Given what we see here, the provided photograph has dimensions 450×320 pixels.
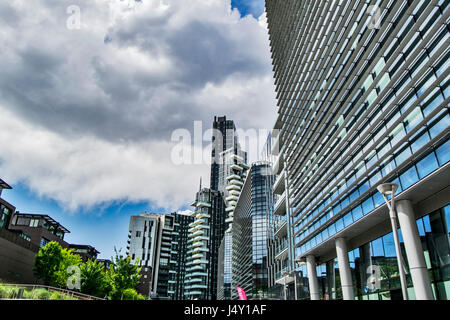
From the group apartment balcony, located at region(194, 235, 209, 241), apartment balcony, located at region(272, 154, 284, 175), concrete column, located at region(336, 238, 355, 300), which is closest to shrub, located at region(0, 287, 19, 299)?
concrete column, located at region(336, 238, 355, 300)

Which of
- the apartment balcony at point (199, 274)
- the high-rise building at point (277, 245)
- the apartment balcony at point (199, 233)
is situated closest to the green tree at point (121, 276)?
the high-rise building at point (277, 245)

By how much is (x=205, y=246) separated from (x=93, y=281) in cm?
12381

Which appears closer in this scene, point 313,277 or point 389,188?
point 389,188

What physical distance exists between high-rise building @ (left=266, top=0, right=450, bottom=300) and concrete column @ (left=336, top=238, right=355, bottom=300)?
0.08 meters

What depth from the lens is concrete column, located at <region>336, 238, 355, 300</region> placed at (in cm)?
2870

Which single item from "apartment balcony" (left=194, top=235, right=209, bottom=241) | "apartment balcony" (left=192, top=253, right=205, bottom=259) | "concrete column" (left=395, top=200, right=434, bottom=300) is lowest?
"concrete column" (left=395, top=200, right=434, bottom=300)

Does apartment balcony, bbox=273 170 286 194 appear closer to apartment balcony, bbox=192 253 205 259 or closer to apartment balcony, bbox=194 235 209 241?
apartment balcony, bbox=192 253 205 259

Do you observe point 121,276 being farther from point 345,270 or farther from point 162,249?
point 162,249

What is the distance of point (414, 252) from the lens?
1930 cm

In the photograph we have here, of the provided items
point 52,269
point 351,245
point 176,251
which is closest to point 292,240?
point 351,245

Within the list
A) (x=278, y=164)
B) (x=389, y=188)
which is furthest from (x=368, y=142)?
(x=278, y=164)

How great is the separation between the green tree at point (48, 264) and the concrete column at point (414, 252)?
163 feet
